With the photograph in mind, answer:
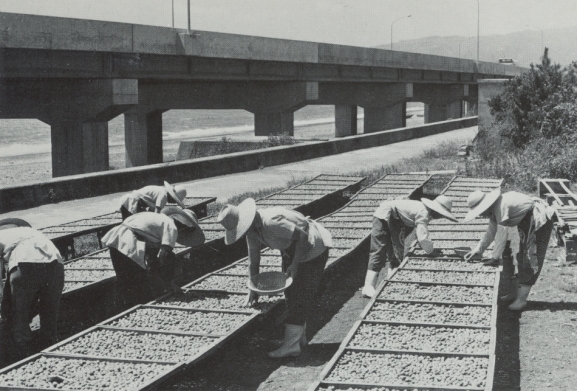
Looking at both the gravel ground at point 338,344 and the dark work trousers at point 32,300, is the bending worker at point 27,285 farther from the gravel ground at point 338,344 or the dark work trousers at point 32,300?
the gravel ground at point 338,344

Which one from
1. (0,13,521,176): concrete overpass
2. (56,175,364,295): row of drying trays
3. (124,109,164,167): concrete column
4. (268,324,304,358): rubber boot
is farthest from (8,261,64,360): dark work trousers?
(124,109,164,167): concrete column

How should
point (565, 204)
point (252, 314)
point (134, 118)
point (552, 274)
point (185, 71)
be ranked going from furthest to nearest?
point (134, 118)
point (185, 71)
point (565, 204)
point (552, 274)
point (252, 314)

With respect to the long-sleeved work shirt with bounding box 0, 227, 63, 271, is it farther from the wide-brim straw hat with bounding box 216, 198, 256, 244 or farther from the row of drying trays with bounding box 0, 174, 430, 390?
the wide-brim straw hat with bounding box 216, 198, 256, 244

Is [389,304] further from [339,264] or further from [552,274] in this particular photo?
[552,274]

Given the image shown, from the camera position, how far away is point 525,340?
792 centimetres

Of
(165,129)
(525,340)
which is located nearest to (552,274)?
(525,340)

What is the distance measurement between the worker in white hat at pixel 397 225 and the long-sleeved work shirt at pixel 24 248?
12.2ft

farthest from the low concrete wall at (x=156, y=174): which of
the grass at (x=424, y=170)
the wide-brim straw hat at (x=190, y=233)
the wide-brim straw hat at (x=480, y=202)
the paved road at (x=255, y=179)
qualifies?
the wide-brim straw hat at (x=480, y=202)

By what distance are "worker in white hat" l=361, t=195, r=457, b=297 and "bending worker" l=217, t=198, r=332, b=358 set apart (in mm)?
1687

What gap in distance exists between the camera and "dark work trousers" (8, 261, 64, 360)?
702 centimetres

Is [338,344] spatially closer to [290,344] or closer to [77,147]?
[290,344]

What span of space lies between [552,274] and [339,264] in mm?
2822

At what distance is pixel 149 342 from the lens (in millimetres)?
7012

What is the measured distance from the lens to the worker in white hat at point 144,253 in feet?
26.6
